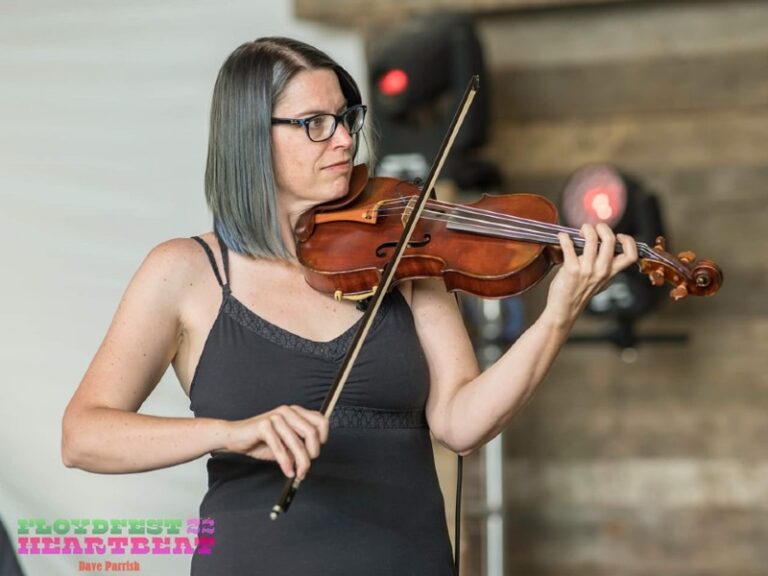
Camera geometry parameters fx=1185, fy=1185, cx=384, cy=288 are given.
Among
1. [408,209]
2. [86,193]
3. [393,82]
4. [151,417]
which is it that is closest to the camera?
[151,417]

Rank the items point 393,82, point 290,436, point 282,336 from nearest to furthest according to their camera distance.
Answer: point 290,436 → point 282,336 → point 393,82

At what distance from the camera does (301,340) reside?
1.47 m

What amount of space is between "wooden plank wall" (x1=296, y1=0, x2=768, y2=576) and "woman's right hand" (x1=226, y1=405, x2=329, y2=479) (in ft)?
6.49

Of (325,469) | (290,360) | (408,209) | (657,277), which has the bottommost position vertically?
(325,469)

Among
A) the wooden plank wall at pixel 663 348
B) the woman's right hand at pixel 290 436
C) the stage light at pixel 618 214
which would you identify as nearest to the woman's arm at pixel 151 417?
the woman's right hand at pixel 290 436

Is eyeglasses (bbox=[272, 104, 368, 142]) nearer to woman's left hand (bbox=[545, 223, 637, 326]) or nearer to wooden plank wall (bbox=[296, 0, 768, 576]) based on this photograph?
woman's left hand (bbox=[545, 223, 637, 326])

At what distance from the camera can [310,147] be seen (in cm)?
153

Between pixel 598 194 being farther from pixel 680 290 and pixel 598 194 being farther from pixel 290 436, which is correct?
pixel 290 436

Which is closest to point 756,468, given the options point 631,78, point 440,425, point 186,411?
point 631,78

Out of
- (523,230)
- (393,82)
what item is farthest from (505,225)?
(393,82)

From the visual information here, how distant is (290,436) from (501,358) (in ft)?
1.25

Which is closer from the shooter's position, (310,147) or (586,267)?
(586,267)

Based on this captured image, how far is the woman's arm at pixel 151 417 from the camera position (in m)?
1.21

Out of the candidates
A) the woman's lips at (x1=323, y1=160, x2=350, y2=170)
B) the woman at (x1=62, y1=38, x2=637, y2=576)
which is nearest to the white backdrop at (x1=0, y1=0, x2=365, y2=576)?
the woman at (x1=62, y1=38, x2=637, y2=576)
